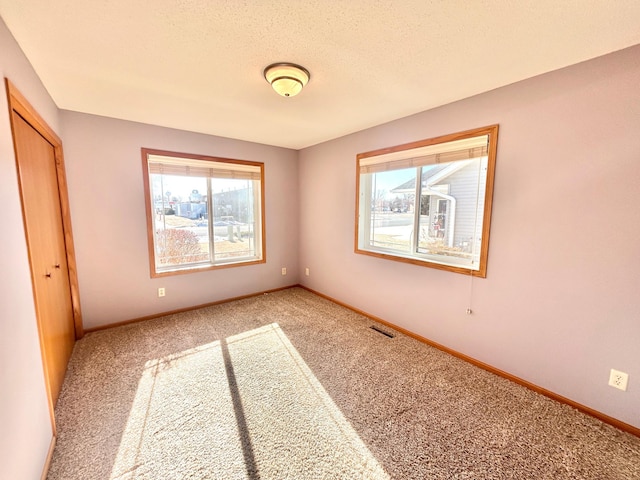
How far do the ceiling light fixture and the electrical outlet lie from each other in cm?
281

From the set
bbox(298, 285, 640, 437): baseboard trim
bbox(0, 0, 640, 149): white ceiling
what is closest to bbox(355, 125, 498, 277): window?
bbox(0, 0, 640, 149): white ceiling

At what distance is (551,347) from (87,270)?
4289mm

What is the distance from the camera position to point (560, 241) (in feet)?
6.08

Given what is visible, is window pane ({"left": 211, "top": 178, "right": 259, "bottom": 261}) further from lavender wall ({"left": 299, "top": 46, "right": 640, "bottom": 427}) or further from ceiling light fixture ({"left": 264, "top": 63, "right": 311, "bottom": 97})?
lavender wall ({"left": 299, "top": 46, "right": 640, "bottom": 427})

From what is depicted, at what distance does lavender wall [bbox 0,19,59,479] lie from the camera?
3.54 feet

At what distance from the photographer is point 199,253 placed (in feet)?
11.8

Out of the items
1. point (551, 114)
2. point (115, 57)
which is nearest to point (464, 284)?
point (551, 114)

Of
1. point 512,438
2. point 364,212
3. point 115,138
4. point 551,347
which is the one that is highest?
point 115,138

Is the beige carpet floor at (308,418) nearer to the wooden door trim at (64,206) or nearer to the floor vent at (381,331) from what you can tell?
the floor vent at (381,331)

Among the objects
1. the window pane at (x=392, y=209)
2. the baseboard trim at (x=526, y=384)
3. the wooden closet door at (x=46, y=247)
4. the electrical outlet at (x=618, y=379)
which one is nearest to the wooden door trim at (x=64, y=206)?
the wooden closet door at (x=46, y=247)

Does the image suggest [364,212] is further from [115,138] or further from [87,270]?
[87,270]

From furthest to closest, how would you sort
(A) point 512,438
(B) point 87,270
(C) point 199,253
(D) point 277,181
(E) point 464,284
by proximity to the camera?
1. (D) point 277,181
2. (C) point 199,253
3. (B) point 87,270
4. (E) point 464,284
5. (A) point 512,438

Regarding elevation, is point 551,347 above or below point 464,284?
below

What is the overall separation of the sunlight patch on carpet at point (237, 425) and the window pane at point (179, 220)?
142 cm
